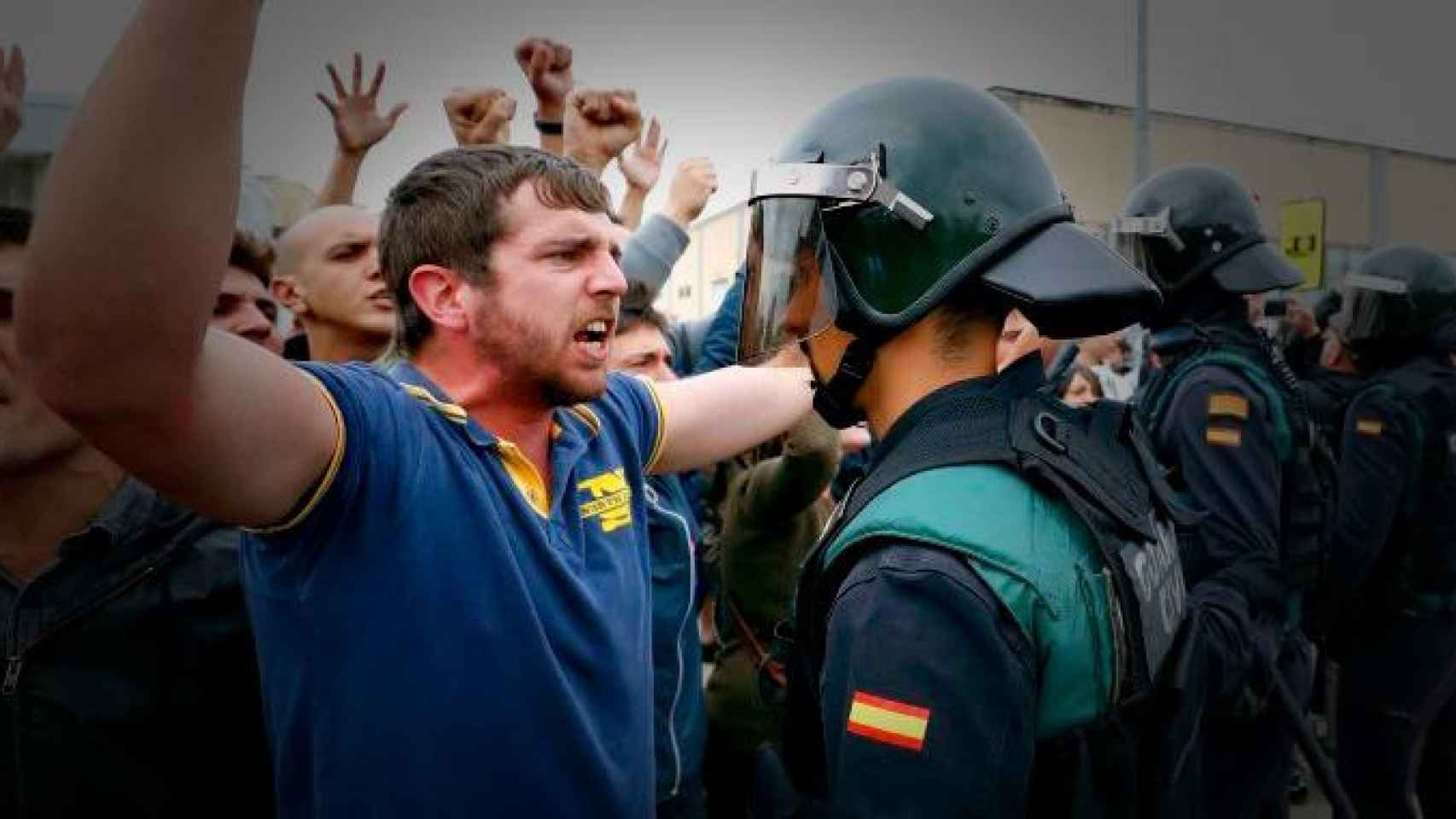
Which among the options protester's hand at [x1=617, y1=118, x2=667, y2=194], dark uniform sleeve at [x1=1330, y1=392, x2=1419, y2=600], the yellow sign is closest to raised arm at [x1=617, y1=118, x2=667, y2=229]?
protester's hand at [x1=617, y1=118, x2=667, y2=194]

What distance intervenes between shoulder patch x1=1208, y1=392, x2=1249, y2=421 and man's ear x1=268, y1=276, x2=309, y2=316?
283cm

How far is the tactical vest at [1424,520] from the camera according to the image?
452 centimetres

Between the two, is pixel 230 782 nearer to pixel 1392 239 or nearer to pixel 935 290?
pixel 935 290

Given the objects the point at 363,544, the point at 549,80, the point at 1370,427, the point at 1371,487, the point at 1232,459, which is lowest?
the point at 1371,487

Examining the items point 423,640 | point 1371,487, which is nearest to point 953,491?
point 423,640

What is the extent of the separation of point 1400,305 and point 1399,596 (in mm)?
1524

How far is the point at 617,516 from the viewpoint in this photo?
219cm

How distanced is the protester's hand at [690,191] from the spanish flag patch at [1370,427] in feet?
10.4

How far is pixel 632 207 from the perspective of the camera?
4.00m

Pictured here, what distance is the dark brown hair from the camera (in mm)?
2100

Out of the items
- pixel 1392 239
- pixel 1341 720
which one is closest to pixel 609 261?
pixel 1341 720

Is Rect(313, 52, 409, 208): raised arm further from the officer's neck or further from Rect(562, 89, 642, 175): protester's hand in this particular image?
the officer's neck

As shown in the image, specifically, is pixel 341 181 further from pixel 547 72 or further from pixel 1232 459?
pixel 1232 459

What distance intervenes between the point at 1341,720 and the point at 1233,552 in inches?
91.2
